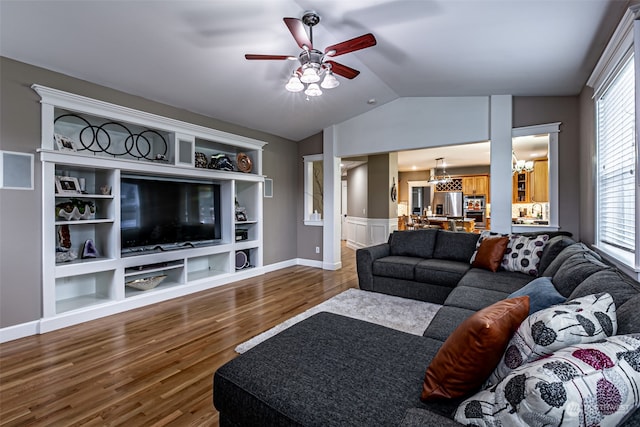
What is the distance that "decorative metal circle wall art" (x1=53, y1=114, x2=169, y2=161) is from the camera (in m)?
3.40

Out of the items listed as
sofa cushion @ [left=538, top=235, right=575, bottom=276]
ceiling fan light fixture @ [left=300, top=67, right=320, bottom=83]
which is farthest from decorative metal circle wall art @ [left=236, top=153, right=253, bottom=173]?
sofa cushion @ [left=538, top=235, right=575, bottom=276]

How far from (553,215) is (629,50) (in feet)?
7.94

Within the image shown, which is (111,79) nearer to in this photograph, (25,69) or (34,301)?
(25,69)

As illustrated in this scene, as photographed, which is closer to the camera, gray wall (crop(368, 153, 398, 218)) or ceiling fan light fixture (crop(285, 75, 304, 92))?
ceiling fan light fixture (crop(285, 75, 304, 92))

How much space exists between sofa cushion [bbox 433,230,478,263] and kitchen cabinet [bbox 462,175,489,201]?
242 inches

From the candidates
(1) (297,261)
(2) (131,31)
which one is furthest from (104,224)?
(1) (297,261)

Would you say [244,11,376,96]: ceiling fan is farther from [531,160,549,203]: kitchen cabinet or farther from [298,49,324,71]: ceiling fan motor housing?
[531,160,549,203]: kitchen cabinet

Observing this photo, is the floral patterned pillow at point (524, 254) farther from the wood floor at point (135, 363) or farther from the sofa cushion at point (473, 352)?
the sofa cushion at point (473, 352)

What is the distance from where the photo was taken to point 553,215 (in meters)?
3.94

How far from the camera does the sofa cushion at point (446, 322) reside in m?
1.80

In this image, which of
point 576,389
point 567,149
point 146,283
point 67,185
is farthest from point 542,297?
point 67,185

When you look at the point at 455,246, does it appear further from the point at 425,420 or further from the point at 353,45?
the point at 425,420

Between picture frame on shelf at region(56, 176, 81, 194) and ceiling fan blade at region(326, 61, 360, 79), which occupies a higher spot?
ceiling fan blade at region(326, 61, 360, 79)

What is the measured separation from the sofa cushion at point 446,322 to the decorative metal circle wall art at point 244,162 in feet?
12.2
